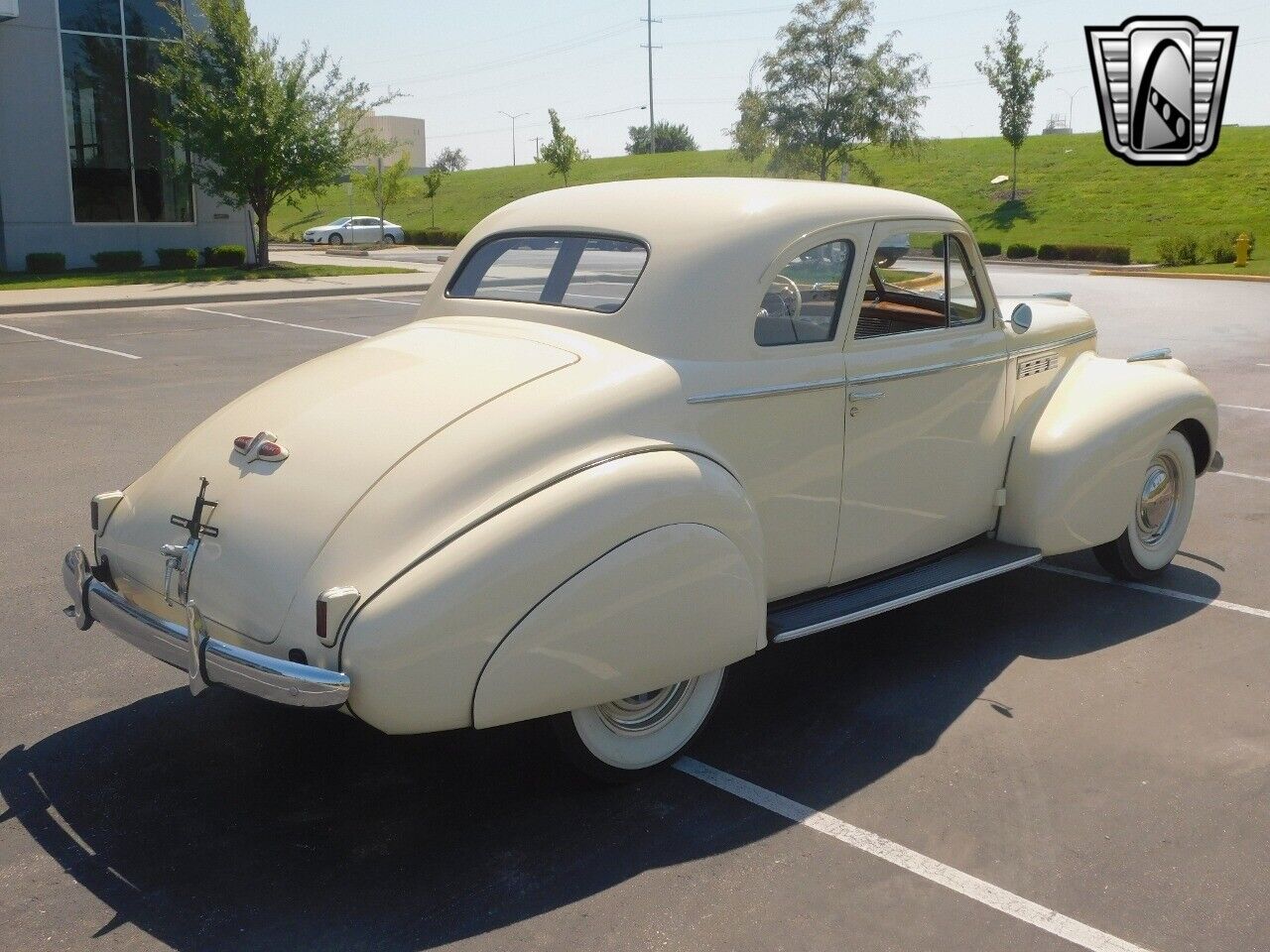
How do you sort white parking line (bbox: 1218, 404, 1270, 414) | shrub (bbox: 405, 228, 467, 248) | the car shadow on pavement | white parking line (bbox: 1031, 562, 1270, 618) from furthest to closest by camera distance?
shrub (bbox: 405, 228, 467, 248), white parking line (bbox: 1218, 404, 1270, 414), white parking line (bbox: 1031, 562, 1270, 618), the car shadow on pavement

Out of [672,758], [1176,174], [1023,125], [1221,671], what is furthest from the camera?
[1176,174]

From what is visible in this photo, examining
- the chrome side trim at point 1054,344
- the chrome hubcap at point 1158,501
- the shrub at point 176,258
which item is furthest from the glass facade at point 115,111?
the chrome hubcap at point 1158,501

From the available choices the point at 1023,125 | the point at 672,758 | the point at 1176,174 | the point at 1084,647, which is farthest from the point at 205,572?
the point at 1176,174

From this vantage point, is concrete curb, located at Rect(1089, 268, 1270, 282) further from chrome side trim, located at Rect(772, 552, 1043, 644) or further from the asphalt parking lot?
chrome side trim, located at Rect(772, 552, 1043, 644)

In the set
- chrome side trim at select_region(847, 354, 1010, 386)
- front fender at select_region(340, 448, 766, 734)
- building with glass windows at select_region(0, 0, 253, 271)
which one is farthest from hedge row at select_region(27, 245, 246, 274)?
front fender at select_region(340, 448, 766, 734)

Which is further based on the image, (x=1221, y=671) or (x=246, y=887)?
(x=1221, y=671)

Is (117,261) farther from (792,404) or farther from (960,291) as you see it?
(792,404)

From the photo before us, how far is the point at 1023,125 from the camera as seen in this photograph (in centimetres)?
4800

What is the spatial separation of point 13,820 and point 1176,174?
55578 mm

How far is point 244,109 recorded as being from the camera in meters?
26.0

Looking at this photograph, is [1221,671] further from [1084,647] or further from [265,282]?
[265,282]

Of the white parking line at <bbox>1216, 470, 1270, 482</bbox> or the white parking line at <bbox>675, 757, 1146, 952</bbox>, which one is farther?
the white parking line at <bbox>1216, 470, 1270, 482</bbox>

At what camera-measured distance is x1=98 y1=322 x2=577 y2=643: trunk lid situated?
362 centimetres

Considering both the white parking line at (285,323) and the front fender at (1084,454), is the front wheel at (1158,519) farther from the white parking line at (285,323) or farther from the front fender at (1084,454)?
the white parking line at (285,323)
